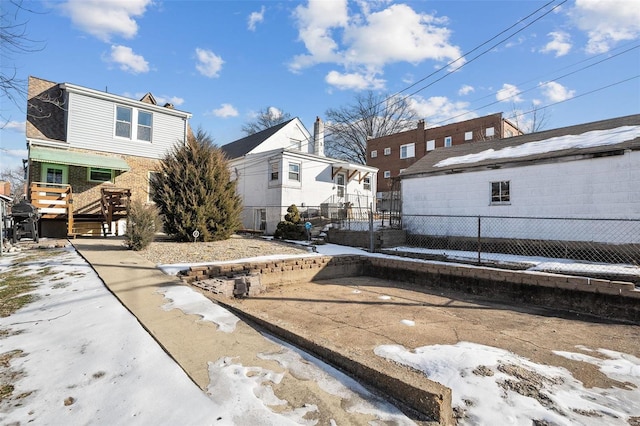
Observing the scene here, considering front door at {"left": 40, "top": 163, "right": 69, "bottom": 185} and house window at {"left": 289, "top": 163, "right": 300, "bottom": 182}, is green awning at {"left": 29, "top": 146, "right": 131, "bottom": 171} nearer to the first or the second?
front door at {"left": 40, "top": 163, "right": 69, "bottom": 185}

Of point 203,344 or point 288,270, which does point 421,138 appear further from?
point 203,344

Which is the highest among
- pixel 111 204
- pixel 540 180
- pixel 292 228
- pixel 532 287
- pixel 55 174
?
pixel 55 174

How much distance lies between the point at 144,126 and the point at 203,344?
1570cm

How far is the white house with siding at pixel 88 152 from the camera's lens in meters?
12.5

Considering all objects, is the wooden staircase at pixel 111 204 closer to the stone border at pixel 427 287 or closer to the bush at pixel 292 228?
the bush at pixel 292 228

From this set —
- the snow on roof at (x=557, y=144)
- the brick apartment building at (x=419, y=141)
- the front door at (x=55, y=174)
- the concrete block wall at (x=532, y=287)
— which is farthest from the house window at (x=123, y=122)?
the brick apartment building at (x=419, y=141)

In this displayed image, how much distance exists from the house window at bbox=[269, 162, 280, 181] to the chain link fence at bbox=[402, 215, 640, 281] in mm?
8871

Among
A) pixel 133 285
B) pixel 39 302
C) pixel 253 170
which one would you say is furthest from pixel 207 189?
pixel 253 170

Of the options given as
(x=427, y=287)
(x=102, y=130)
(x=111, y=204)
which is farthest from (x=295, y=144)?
(x=427, y=287)

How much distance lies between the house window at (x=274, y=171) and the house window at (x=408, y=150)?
19616 mm

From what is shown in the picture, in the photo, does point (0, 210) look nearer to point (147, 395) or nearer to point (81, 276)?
point (81, 276)

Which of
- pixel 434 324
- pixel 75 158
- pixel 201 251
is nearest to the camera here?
pixel 434 324

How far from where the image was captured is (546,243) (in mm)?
10172

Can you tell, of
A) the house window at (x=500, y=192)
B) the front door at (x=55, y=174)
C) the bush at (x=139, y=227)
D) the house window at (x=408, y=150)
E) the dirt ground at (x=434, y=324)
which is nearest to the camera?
the dirt ground at (x=434, y=324)
